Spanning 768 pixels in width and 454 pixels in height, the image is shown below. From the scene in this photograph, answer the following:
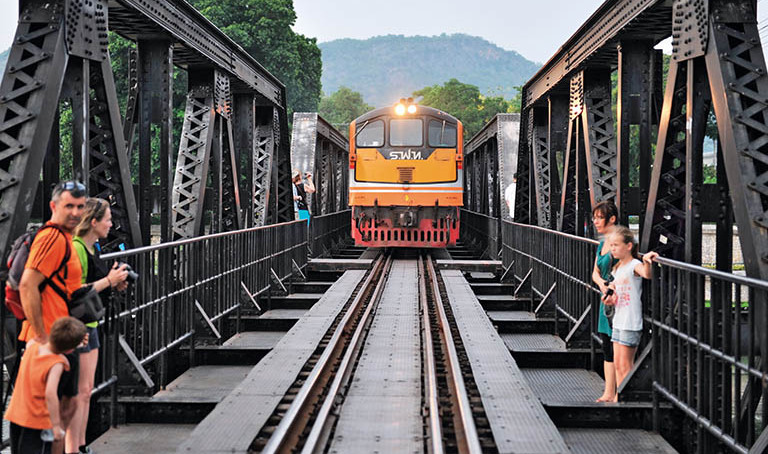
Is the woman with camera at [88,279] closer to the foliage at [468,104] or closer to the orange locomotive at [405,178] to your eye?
the orange locomotive at [405,178]

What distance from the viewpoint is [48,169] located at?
7.11 meters

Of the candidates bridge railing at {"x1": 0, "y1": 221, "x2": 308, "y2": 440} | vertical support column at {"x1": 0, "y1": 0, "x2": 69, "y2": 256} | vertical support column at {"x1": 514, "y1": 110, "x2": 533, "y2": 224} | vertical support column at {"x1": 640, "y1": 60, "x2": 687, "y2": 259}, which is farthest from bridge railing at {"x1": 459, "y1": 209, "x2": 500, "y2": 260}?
vertical support column at {"x1": 0, "y1": 0, "x2": 69, "y2": 256}

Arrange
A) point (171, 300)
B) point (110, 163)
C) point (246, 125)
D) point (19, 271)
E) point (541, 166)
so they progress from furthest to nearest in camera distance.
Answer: point (541, 166) → point (246, 125) → point (110, 163) → point (171, 300) → point (19, 271)

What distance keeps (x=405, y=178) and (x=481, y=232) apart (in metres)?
4.22

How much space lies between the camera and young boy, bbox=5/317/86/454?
4.47 meters

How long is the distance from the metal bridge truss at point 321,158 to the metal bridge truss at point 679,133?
1044 centimetres

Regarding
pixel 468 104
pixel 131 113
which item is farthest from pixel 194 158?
pixel 468 104

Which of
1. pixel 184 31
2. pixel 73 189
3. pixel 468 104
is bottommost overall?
pixel 73 189

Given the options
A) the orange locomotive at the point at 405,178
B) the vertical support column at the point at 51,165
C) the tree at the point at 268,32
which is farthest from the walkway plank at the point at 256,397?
the tree at the point at 268,32

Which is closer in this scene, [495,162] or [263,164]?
[263,164]

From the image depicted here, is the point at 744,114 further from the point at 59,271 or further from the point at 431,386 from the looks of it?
the point at 59,271

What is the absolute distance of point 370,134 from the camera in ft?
68.5

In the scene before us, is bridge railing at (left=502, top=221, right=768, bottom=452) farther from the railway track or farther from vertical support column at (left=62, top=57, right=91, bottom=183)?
vertical support column at (left=62, top=57, right=91, bottom=183)

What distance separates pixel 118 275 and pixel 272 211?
11.4 meters
